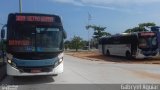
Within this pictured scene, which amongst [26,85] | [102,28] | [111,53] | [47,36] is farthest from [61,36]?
[102,28]

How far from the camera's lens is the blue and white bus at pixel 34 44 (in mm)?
16125

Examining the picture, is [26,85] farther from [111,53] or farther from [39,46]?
[111,53]

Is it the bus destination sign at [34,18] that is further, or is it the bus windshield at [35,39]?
the bus destination sign at [34,18]

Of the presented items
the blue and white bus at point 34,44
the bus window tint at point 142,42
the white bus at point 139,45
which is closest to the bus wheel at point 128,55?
the white bus at point 139,45

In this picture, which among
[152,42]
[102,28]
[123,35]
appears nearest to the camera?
[152,42]

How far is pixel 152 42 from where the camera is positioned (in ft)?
122

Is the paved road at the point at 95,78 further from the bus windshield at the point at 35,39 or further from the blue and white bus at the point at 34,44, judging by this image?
the bus windshield at the point at 35,39

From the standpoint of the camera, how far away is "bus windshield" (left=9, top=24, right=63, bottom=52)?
1630 cm

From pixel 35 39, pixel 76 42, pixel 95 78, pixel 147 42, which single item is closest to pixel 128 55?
pixel 147 42

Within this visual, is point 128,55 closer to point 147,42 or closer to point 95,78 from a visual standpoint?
point 147,42

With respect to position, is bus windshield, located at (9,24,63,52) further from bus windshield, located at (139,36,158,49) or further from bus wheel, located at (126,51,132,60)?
bus wheel, located at (126,51,132,60)

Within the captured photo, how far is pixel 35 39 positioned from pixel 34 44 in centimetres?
24

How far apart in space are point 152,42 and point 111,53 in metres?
11.0

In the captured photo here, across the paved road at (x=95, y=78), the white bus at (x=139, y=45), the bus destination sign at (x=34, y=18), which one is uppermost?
the bus destination sign at (x=34, y=18)
